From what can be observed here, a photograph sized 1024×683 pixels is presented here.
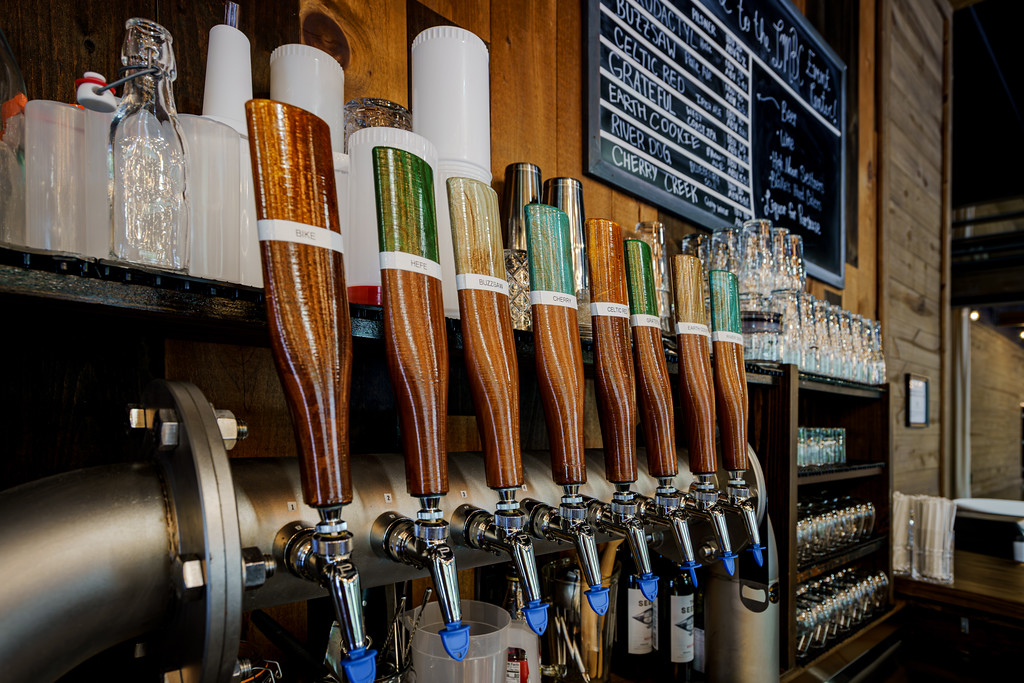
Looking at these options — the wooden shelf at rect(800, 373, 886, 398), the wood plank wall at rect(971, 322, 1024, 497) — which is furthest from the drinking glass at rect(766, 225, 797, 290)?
the wood plank wall at rect(971, 322, 1024, 497)

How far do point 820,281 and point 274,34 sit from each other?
7.40ft

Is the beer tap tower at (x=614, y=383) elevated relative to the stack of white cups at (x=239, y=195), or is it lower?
lower

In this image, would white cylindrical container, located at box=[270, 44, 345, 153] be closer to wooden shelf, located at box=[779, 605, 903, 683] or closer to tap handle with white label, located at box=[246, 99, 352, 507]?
tap handle with white label, located at box=[246, 99, 352, 507]

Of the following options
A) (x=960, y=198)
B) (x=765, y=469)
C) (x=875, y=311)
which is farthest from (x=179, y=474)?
(x=960, y=198)

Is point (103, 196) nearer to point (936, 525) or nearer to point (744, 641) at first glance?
point (744, 641)

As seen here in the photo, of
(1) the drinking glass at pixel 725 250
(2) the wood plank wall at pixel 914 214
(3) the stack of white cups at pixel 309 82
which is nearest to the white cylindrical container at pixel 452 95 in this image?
(3) the stack of white cups at pixel 309 82

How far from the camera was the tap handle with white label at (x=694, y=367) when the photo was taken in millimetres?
944

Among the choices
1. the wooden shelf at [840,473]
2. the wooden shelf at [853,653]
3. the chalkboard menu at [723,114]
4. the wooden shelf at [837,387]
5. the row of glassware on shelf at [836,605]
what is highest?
the chalkboard menu at [723,114]

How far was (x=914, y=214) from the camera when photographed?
3.48 meters

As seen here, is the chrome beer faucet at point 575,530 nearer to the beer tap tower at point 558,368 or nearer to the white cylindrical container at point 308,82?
the beer tap tower at point 558,368

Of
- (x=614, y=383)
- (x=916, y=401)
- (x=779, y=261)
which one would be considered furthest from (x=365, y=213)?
(x=916, y=401)

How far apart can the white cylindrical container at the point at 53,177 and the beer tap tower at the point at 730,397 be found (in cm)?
85

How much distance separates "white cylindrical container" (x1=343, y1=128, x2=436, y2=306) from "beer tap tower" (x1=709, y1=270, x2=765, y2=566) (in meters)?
0.54

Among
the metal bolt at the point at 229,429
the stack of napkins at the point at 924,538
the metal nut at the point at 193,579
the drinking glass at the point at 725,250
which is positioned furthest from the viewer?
the stack of napkins at the point at 924,538
